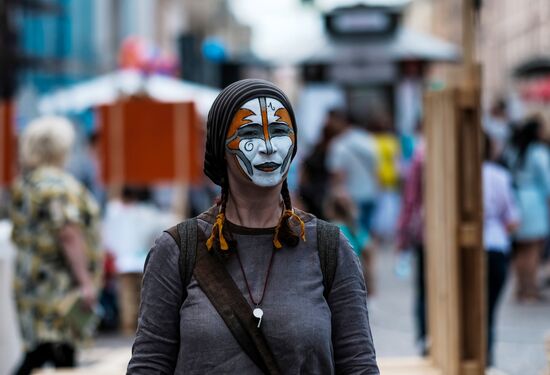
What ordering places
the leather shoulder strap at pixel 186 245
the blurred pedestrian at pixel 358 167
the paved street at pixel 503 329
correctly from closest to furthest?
1. the leather shoulder strap at pixel 186 245
2. the paved street at pixel 503 329
3. the blurred pedestrian at pixel 358 167

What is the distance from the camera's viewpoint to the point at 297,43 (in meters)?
23.3

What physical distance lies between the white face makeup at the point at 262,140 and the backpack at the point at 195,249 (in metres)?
0.19

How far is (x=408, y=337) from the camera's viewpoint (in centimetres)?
1061

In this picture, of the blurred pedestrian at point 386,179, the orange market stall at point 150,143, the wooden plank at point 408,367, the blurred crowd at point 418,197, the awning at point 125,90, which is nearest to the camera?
the wooden plank at point 408,367

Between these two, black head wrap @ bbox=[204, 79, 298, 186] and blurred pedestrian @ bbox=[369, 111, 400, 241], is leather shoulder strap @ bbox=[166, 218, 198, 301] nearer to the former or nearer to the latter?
black head wrap @ bbox=[204, 79, 298, 186]

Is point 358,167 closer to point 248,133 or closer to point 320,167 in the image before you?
point 320,167

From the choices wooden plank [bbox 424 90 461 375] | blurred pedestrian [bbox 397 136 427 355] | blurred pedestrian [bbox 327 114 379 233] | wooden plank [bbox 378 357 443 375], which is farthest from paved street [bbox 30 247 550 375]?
blurred pedestrian [bbox 327 114 379 233]

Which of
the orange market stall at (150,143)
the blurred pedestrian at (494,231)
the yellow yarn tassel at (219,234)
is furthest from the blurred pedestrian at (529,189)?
the yellow yarn tassel at (219,234)

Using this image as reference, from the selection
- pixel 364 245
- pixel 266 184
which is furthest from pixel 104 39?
pixel 266 184

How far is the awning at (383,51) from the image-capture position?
22.0 m

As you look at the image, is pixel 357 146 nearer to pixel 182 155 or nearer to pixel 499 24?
pixel 182 155

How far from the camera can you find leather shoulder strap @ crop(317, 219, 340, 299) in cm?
325

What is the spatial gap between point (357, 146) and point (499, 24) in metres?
72.3

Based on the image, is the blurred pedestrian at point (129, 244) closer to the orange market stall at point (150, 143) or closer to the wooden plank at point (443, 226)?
the orange market stall at point (150, 143)
